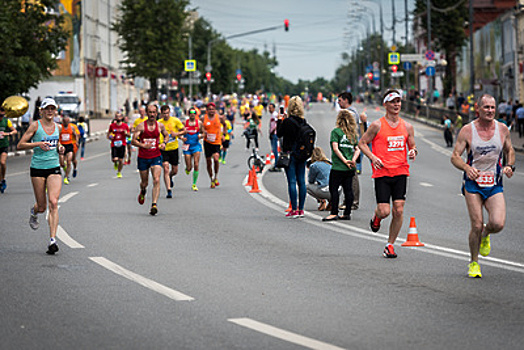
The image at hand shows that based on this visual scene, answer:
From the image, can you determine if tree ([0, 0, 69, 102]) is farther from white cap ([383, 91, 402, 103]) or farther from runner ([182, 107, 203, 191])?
white cap ([383, 91, 402, 103])

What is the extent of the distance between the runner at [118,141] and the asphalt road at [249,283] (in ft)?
30.6

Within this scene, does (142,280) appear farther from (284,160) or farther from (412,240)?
(284,160)

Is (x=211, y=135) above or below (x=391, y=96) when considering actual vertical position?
below

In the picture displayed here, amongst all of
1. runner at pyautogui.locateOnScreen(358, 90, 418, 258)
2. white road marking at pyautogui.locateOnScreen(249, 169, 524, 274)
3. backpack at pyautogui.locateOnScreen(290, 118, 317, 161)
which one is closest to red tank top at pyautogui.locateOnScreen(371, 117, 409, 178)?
runner at pyautogui.locateOnScreen(358, 90, 418, 258)

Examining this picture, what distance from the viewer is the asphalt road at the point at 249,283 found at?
23.0ft

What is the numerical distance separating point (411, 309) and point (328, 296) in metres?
0.88

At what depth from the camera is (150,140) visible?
52.1 ft

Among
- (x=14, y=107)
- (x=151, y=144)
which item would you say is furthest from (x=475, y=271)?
(x=14, y=107)

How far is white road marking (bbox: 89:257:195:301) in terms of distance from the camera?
28.2 ft

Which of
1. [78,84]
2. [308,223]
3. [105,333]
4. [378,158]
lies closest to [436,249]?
[378,158]

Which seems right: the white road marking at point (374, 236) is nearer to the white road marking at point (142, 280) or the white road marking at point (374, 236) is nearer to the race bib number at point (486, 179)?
the race bib number at point (486, 179)

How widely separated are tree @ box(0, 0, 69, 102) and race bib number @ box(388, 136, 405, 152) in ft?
96.3

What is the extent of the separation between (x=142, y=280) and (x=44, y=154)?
3.01 metres

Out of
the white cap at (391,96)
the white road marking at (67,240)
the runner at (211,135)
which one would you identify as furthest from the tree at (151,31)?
the white cap at (391,96)
